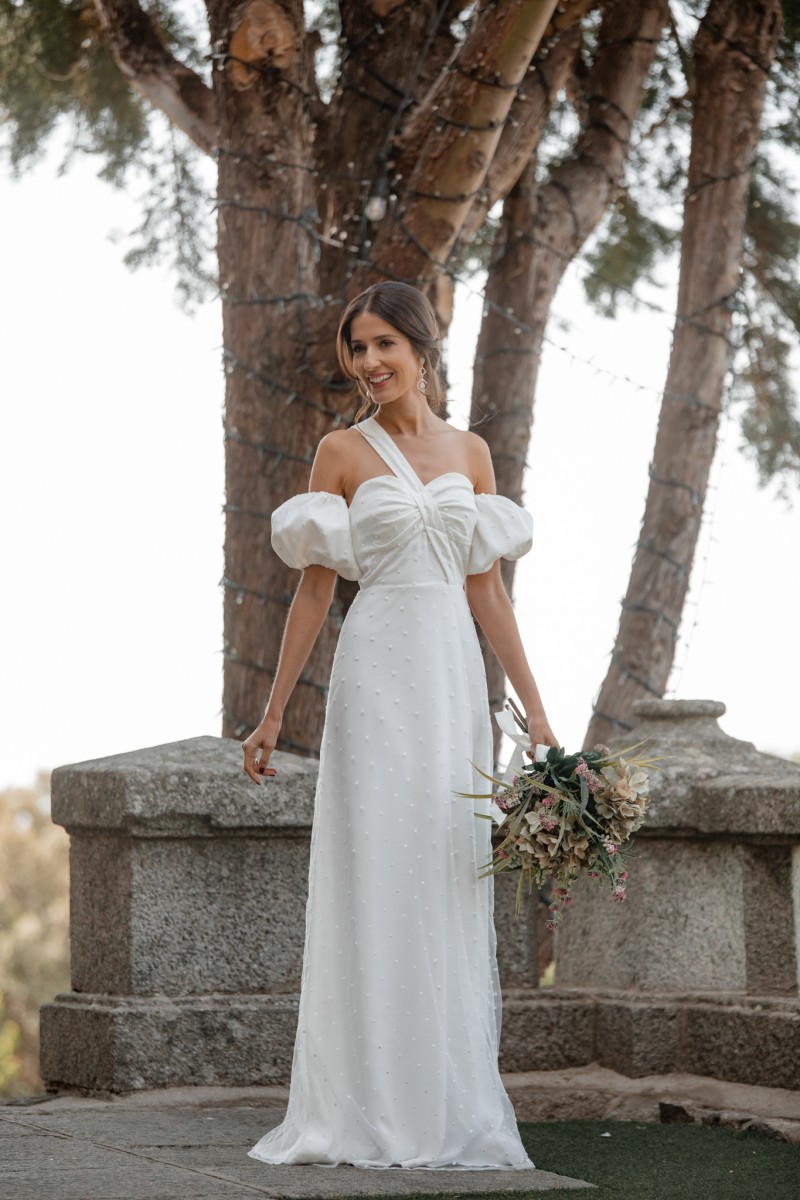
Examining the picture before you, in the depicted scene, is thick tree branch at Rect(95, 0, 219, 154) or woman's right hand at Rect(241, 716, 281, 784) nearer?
woman's right hand at Rect(241, 716, 281, 784)

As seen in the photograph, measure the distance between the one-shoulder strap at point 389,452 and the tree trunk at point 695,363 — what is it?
14.1 ft

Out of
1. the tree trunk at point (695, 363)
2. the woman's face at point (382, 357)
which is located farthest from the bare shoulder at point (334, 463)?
the tree trunk at point (695, 363)

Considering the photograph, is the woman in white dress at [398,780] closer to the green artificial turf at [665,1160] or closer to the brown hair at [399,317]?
the brown hair at [399,317]

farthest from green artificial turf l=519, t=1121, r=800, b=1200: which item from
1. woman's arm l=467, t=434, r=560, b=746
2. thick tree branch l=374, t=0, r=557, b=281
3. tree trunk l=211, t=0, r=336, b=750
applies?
thick tree branch l=374, t=0, r=557, b=281

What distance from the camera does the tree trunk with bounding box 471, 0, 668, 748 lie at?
25.7ft

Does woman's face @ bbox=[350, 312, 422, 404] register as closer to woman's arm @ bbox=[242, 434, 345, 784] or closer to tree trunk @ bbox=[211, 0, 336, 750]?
woman's arm @ bbox=[242, 434, 345, 784]

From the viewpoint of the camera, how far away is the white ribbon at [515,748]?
372cm

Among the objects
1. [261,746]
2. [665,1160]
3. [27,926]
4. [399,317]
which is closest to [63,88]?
[399,317]

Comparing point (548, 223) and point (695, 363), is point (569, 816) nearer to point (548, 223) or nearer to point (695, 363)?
point (548, 223)

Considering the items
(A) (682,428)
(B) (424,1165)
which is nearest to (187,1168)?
(B) (424,1165)

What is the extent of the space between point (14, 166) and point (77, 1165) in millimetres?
7443

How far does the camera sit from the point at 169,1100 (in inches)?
168

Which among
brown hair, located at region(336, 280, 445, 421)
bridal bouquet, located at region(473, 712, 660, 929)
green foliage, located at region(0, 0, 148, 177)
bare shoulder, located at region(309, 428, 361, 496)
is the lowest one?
bridal bouquet, located at region(473, 712, 660, 929)

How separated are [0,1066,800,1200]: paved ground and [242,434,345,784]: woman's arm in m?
0.91
